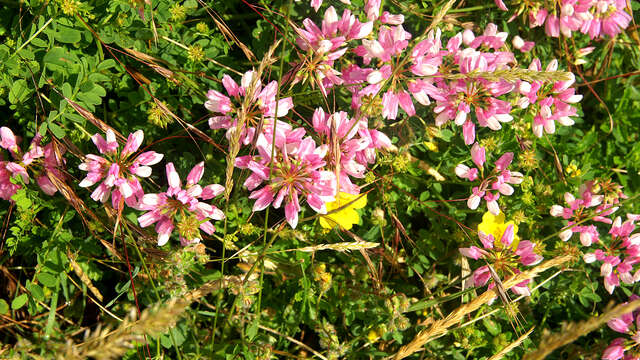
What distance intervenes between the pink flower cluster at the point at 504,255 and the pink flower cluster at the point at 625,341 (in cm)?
74

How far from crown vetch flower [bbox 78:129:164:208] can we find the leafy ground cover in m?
0.01

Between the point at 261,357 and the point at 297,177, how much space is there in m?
1.01

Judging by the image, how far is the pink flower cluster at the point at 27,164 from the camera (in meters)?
2.49

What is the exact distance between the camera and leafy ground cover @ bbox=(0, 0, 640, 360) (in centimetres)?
239

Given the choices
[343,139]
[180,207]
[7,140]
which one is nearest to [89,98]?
[7,140]

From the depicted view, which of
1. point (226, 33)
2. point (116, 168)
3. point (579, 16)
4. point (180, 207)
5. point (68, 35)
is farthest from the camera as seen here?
point (579, 16)

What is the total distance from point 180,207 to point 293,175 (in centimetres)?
61

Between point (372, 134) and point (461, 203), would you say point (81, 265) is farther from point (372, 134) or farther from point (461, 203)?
point (461, 203)

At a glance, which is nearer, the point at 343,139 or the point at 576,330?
the point at 576,330

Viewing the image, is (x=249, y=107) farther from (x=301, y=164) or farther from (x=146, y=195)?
A: (x=146, y=195)

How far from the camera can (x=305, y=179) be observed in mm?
2268

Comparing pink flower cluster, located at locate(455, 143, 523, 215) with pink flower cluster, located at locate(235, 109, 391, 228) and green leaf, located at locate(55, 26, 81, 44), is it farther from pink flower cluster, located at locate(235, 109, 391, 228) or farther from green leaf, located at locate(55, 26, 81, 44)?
green leaf, located at locate(55, 26, 81, 44)

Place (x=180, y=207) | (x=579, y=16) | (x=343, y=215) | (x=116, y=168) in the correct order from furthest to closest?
(x=579, y=16)
(x=343, y=215)
(x=180, y=207)
(x=116, y=168)

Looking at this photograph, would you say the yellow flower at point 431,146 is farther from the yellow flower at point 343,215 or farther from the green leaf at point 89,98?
the green leaf at point 89,98
